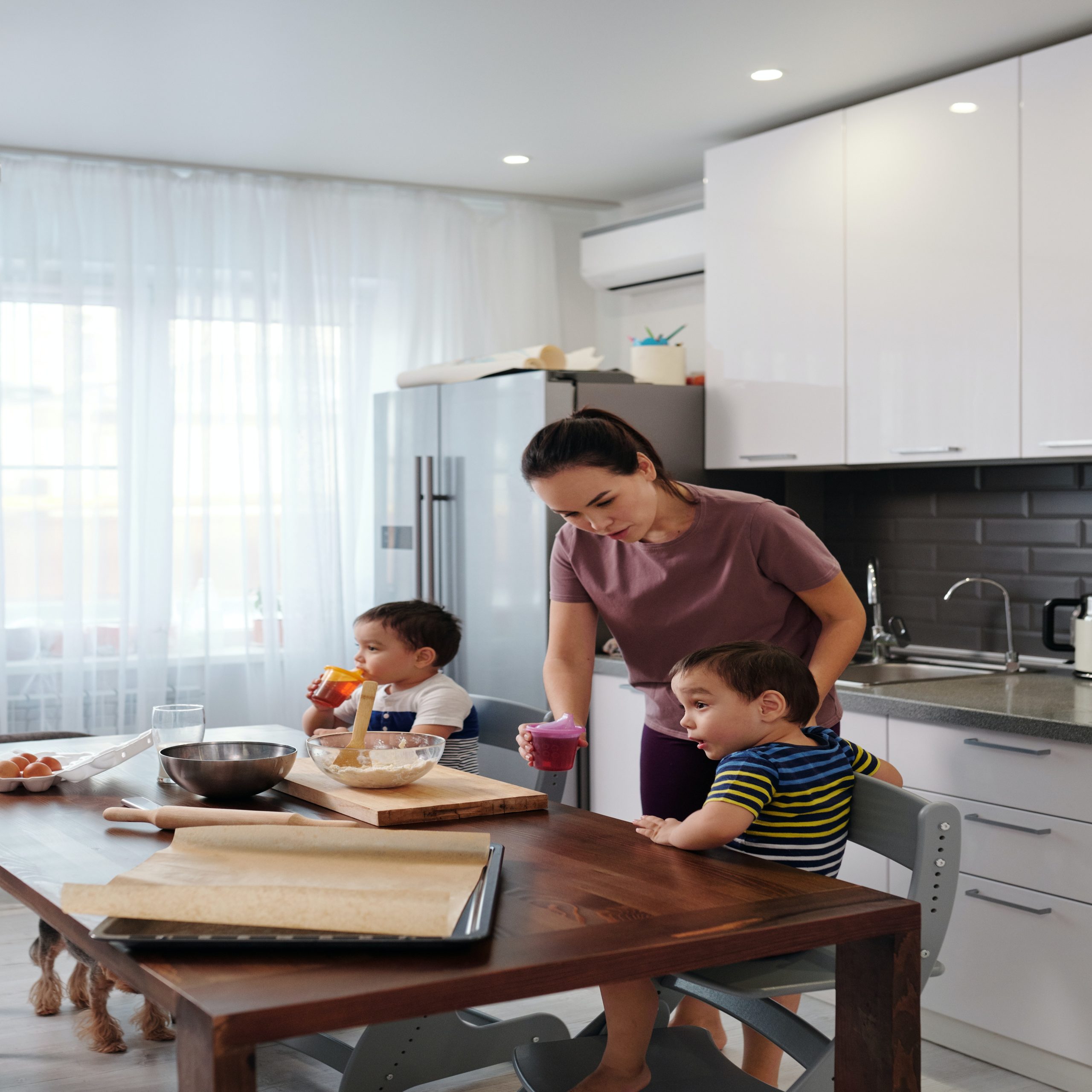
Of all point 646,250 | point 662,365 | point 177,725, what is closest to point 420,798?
point 177,725

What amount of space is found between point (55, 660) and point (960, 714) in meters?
2.87

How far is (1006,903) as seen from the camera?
2641 mm

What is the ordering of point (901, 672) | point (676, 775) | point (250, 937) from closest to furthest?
1. point (250, 937)
2. point (676, 775)
3. point (901, 672)

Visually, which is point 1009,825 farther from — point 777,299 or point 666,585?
point 777,299

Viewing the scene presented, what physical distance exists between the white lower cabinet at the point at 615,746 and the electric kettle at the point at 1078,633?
3.58 feet

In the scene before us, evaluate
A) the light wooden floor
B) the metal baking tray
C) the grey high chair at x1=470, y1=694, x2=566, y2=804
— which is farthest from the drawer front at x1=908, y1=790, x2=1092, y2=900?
the metal baking tray

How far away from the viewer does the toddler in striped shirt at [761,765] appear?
1770mm

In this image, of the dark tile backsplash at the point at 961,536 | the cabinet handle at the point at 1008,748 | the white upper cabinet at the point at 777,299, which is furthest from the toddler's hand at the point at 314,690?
the dark tile backsplash at the point at 961,536

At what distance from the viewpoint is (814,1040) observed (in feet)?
5.93

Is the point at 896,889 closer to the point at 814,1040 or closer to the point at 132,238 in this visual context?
the point at 814,1040

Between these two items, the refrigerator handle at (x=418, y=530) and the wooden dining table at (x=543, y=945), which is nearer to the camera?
the wooden dining table at (x=543, y=945)

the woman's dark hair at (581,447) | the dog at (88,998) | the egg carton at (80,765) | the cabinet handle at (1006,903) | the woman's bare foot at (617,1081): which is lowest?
the dog at (88,998)

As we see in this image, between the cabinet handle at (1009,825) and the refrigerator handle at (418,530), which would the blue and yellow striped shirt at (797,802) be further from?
the refrigerator handle at (418,530)

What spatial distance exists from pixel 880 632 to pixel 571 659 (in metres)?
→ 1.62
